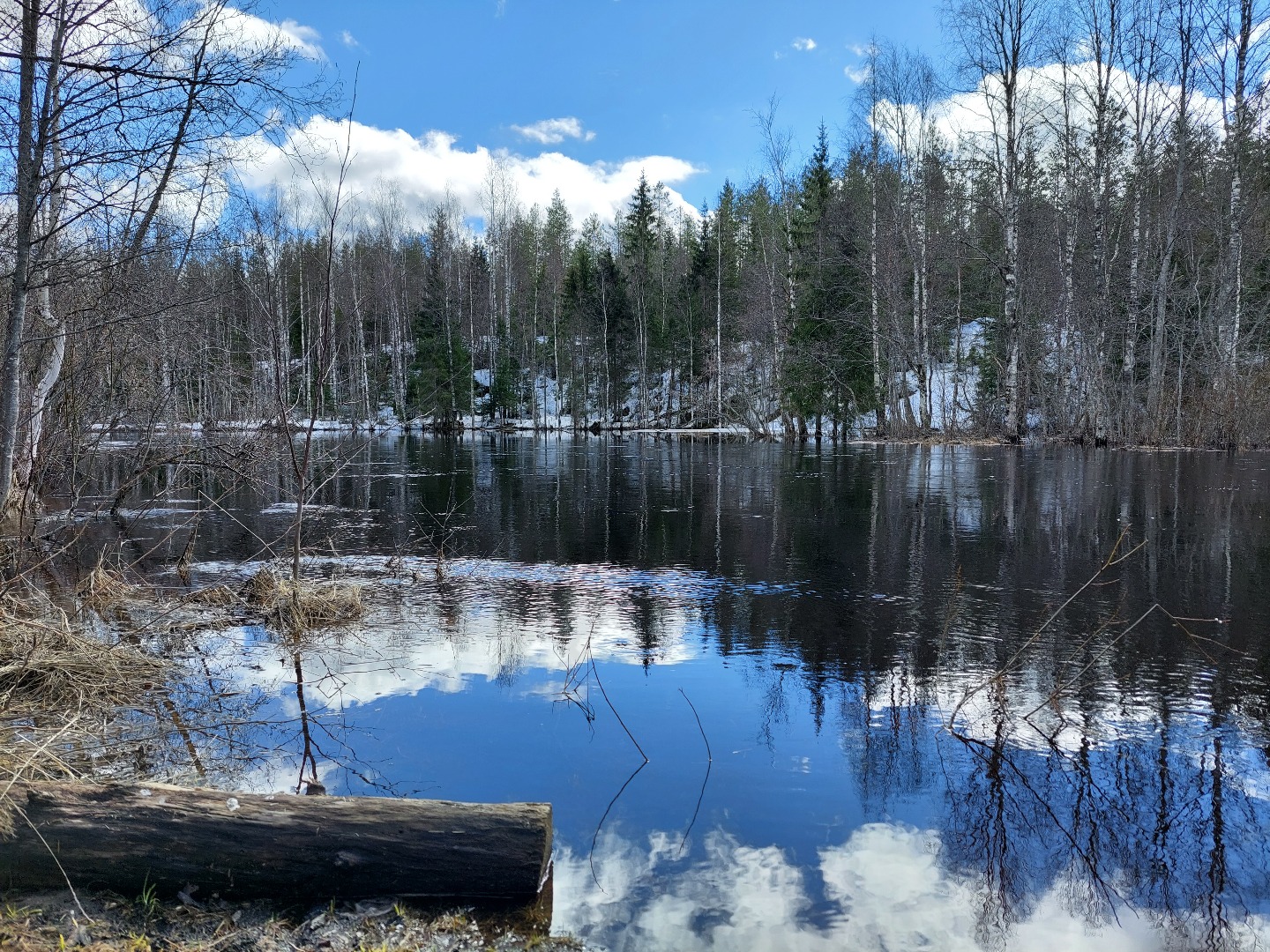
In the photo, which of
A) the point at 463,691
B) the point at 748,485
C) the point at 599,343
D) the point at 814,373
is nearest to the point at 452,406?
the point at 599,343

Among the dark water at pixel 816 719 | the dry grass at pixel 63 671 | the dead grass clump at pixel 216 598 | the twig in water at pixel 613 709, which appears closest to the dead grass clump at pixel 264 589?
the dead grass clump at pixel 216 598

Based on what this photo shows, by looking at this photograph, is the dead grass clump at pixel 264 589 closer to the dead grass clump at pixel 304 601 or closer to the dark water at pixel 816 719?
the dead grass clump at pixel 304 601

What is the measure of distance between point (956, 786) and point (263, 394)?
491 inches

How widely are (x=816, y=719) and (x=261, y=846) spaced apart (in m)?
3.16

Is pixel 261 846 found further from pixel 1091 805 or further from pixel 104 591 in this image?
pixel 104 591

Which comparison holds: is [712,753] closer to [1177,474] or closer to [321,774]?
[321,774]

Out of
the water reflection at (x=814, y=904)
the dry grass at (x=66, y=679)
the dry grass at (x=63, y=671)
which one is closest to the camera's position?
the water reflection at (x=814, y=904)

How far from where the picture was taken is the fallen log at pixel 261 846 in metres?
3.06

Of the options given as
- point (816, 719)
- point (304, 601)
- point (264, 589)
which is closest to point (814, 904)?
point (816, 719)

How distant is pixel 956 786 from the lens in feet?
13.6

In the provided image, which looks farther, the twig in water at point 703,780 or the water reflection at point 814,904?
the twig in water at point 703,780

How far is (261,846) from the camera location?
307 centimetres

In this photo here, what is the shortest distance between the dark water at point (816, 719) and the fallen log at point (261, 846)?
1.25 ft

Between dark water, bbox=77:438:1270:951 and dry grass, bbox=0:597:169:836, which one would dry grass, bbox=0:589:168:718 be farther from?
dark water, bbox=77:438:1270:951
